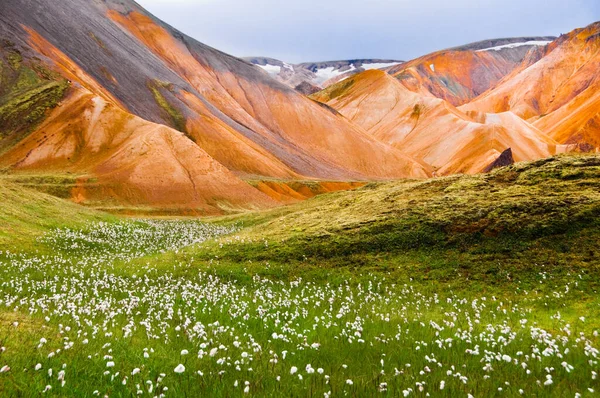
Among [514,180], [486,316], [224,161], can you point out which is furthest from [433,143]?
[486,316]

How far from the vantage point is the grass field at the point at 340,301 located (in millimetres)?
6355

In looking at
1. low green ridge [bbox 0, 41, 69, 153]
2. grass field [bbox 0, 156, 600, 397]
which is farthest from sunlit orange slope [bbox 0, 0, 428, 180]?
grass field [bbox 0, 156, 600, 397]

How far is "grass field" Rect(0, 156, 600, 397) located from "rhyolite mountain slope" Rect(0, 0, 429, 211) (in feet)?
191

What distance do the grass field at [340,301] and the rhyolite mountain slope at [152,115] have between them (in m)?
58.3

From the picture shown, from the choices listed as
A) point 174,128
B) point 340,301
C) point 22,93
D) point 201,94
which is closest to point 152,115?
point 174,128

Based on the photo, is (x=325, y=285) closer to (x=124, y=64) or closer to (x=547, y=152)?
(x=124, y=64)

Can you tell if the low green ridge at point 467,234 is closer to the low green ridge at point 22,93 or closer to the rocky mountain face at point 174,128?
the rocky mountain face at point 174,128

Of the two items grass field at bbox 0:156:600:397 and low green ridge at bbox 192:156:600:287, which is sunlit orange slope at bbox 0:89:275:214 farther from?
low green ridge at bbox 192:156:600:287

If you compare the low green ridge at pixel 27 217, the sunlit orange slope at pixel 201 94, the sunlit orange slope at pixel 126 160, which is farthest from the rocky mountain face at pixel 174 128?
the low green ridge at pixel 27 217

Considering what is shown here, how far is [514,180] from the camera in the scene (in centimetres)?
2384

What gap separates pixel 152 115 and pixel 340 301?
123 m

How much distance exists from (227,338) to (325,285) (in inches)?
335

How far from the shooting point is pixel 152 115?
405 ft

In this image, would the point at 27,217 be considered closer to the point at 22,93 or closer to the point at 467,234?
the point at 467,234
